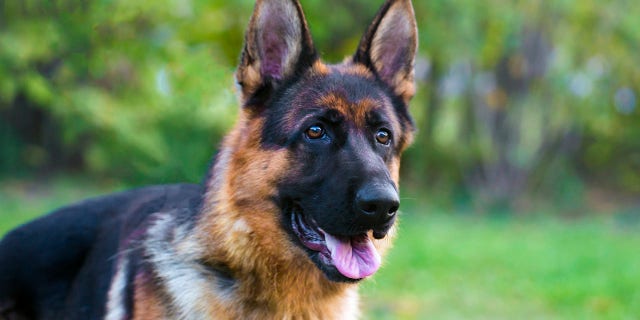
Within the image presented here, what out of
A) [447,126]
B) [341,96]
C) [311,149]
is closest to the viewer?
[311,149]

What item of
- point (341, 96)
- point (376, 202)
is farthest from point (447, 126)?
point (376, 202)

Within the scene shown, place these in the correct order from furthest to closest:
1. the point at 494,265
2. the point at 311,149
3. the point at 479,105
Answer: the point at 479,105 → the point at 494,265 → the point at 311,149

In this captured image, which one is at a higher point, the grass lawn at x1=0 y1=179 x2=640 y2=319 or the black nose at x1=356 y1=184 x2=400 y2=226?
the black nose at x1=356 y1=184 x2=400 y2=226

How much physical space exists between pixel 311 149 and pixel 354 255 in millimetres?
524

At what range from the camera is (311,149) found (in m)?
3.40

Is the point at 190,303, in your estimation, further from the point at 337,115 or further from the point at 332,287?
the point at 337,115

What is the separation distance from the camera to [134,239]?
3.65m

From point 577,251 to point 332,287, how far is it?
293 inches

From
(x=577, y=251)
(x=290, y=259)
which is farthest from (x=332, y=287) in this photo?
(x=577, y=251)

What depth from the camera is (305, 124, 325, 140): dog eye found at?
343 centimetres

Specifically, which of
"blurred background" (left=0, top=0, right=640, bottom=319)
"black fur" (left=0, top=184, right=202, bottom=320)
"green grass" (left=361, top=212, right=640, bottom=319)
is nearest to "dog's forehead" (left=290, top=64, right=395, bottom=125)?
"black fur" (left=0, top=184, right=202, bottom=320)

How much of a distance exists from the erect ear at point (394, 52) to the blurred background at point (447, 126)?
→ 331cm

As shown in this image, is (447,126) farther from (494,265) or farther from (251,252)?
(251,252)

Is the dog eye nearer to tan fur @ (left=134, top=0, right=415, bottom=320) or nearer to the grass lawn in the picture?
tan fur @ (left=134, top=0, right=415, bottom=320)
